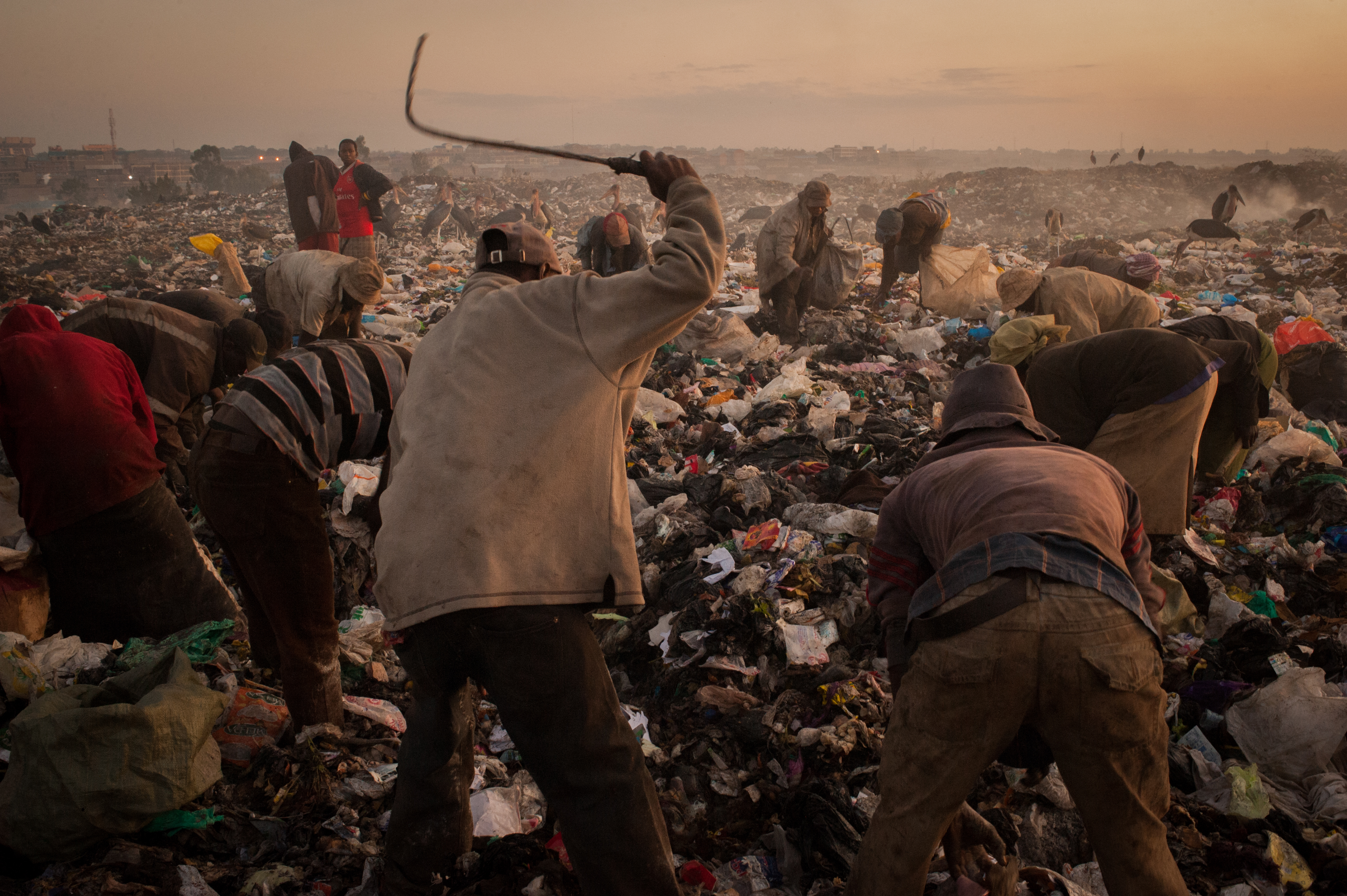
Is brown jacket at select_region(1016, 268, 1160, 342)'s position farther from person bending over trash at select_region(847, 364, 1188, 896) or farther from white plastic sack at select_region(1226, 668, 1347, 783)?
person bending over trash at select_region(847, 364, 1188, 896)

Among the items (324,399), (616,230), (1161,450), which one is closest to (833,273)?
(616,230)

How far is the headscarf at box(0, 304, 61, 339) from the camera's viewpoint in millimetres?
3238

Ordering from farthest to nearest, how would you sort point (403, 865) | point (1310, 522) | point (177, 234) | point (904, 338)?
point (177, 234), point (904, 338), point (1310, 522), point (403, 865)

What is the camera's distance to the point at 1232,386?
3.93 metres

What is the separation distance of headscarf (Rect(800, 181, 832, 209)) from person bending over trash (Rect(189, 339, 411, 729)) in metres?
6.48

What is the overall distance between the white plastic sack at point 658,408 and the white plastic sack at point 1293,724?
13.6 feet

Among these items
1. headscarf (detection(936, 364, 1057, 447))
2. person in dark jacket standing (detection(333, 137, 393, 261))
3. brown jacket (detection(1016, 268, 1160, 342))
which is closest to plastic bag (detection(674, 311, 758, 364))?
brown jacket (detection(1016, 268, 1160, 342))

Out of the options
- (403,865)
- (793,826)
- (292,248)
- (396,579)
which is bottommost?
(793,826)

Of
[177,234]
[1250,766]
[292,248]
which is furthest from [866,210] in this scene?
[1250,766]

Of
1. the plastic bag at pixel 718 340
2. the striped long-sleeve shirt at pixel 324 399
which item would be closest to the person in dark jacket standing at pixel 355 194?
the plastic bag at pixel 718 340

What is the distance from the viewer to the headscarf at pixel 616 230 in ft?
24.7

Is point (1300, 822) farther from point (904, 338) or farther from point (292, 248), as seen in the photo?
point (292, 248)

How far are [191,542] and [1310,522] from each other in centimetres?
601

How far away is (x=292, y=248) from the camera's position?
1447 cm
